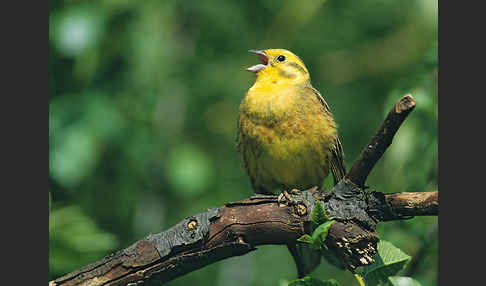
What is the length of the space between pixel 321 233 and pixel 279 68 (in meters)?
1.56

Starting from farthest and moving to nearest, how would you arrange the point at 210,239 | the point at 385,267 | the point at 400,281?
the point at 210,239, the point at 385,267, the point at 400,281

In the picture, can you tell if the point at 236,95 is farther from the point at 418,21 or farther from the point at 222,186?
the point at 418,21

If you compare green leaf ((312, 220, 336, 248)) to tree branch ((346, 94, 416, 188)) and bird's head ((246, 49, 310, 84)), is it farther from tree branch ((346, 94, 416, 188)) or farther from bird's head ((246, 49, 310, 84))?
bird's head ((246, 49, 310, 84))

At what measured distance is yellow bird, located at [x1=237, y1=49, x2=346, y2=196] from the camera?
10.9 ft

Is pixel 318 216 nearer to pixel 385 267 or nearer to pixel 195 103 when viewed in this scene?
pixel 385 267

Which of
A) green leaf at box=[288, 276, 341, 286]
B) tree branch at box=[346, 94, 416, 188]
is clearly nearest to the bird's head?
tree branch at box=[346, 94, 416, 188]

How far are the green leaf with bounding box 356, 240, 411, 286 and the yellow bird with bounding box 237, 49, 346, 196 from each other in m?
1.09

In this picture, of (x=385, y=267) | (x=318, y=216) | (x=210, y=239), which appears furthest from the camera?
(x=210, y=239)

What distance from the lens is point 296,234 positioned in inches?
104

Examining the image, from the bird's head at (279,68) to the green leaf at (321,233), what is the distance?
56.2 inches

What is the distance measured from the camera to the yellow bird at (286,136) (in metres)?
3.32

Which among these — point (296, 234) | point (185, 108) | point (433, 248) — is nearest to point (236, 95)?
point (185, 108)

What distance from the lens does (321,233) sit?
233cm

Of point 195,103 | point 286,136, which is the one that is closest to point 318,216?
point 286,136
